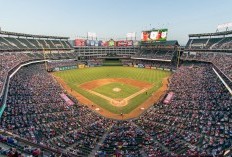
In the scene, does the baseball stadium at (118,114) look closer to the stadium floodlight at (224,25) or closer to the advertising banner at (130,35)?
the stadium floodlight at (224,25)

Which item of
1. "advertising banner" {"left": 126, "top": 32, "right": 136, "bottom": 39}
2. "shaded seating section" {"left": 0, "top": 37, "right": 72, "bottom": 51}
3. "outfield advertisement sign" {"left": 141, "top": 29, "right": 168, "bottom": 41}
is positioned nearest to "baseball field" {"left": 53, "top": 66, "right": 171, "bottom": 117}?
"outfield advertisement sign" {"left": 141, "top": 29, "right": 168, "bottom": 41}

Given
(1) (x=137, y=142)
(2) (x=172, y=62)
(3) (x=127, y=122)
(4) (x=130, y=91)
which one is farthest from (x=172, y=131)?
(2) (x=172, y=62)

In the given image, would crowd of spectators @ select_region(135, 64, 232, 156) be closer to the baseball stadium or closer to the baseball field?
the baseball stadium

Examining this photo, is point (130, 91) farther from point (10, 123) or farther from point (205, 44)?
point (205, 44)

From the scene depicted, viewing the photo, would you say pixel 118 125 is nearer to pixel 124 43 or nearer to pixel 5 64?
pixel 5 64

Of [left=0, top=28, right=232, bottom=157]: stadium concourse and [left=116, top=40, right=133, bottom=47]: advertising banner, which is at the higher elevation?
[left=116, top=40, right=133, bottom=47]: advertising banner

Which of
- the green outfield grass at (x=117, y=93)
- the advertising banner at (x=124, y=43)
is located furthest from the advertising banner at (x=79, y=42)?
the green outfield grass at (x=117, y=93)
